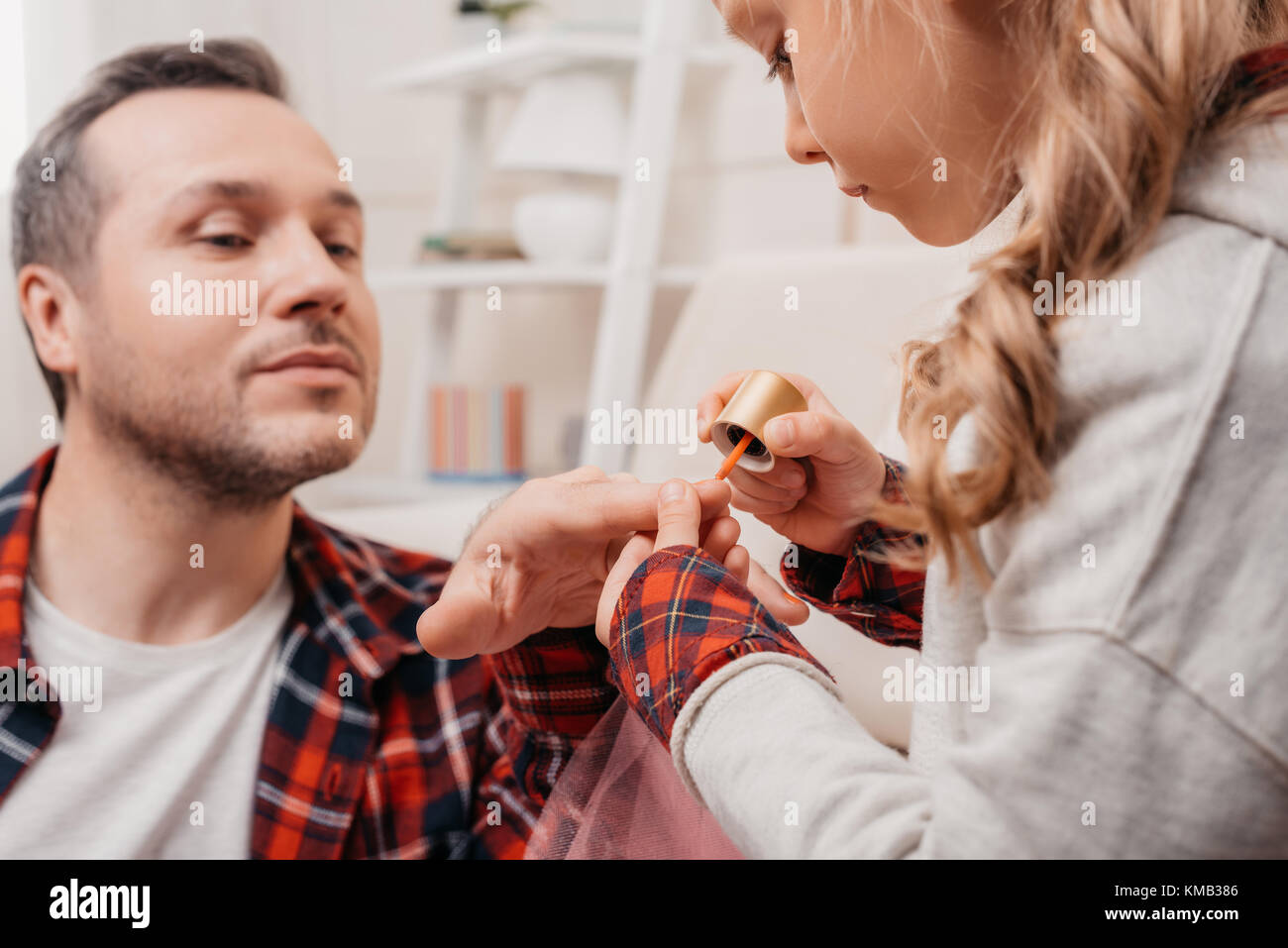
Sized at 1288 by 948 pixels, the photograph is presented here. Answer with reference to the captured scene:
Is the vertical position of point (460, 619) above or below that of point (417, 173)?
below

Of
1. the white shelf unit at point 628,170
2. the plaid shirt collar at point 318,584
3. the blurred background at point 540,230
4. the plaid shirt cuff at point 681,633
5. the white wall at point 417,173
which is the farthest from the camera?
the white shelf unit at point 628,170

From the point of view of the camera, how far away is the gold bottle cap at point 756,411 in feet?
2.13

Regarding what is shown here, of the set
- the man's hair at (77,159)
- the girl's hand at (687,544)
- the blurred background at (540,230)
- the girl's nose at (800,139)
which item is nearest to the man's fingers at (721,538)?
the girl's hand at (687,544)

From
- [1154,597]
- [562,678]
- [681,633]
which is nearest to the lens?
[1154,597]

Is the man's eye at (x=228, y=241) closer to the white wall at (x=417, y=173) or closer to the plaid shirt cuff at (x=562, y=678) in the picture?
the plaid shirt cuff at (x=562, y=678)

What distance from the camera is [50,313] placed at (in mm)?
1069

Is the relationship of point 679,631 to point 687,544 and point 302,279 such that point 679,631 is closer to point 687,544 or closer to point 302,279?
point 687,544

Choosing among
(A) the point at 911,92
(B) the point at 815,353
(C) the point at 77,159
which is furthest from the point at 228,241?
(A) the point at 911,92

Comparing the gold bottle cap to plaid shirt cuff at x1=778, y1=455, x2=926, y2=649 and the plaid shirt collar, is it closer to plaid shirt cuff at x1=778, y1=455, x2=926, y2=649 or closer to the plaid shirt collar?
plaid shirt cuff at x1=778, y1=455, x2=926, y2=649

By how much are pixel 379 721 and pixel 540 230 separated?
1.27 m

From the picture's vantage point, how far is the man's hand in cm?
66

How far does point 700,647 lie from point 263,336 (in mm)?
612

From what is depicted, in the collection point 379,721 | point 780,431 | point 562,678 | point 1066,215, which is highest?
A: point 1066,215
